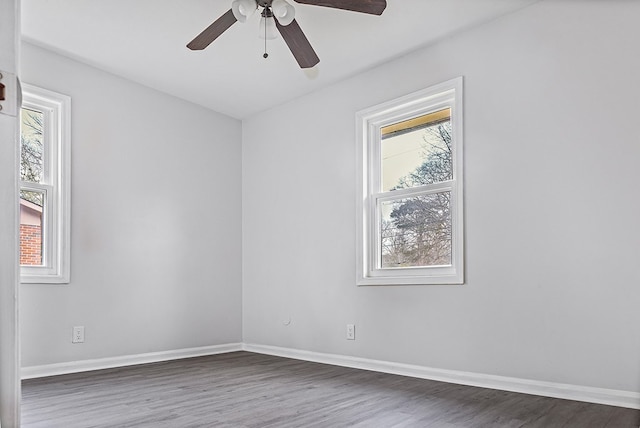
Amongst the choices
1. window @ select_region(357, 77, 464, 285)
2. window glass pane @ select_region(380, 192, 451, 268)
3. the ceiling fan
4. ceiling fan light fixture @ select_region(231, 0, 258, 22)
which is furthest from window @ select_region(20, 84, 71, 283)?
→ window glass pane @ select_region(380, 192, 451, 268)

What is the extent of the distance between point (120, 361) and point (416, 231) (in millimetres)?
2604

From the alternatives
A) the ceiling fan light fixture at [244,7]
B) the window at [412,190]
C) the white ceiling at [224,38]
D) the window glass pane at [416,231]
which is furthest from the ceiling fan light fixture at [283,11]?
the window glass pane at [416,231]

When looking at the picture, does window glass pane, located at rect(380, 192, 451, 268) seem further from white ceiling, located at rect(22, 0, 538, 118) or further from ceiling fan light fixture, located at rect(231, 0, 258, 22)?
ceiling fan light fixture, located at rect(231, 0, 258, 22)

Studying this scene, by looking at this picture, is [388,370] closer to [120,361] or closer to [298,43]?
[120,361]

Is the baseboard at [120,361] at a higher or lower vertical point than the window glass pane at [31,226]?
lower

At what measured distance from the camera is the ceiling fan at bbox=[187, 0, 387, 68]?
257cm

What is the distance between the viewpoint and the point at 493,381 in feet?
9.98

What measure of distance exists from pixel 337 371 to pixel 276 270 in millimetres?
1292

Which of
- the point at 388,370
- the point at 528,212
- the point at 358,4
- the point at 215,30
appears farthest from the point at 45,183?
A: the point at 528,212

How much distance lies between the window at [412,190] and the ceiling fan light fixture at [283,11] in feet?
4.39

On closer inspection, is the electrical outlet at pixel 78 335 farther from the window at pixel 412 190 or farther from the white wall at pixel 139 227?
the window at pixel 412 190

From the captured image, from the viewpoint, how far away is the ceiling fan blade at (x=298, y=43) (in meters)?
2.78

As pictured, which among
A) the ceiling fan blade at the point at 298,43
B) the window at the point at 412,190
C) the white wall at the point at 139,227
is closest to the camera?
the ceiling fan blade at the point at 298,43

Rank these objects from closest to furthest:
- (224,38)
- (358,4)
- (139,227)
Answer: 1. (358,4)
2. (224,38)
3. (139,227)
